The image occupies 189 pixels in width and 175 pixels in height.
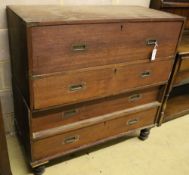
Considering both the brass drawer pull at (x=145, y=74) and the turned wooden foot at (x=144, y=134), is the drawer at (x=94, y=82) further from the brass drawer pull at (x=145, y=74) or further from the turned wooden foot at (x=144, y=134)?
the turned wooden foot at (x=144, y=134)

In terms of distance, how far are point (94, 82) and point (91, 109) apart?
205 millimetres

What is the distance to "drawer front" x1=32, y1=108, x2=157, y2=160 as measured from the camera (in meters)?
1.29

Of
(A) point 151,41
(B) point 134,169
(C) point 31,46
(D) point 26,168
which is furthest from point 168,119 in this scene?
(C) point 31,46

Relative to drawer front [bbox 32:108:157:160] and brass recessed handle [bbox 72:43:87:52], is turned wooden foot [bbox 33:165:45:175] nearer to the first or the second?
drawer front [bbox 32:108:157:160]

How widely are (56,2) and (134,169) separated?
1173mm

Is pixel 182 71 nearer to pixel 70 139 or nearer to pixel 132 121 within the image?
pixel 132 121

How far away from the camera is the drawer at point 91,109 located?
3.98 feet

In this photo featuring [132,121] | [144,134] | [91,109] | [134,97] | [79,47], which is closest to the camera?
[79,47]

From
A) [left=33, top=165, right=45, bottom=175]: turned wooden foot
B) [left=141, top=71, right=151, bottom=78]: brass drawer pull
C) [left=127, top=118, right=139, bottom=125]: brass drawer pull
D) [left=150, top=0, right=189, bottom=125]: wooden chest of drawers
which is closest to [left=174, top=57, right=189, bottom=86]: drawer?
[left=150, top=0, right=189, bottom=125]: wooden chest of drawers

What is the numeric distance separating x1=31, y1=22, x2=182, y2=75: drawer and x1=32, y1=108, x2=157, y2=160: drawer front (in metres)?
0.43

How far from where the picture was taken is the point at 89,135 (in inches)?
56.1

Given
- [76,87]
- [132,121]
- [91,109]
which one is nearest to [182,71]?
[132,121]

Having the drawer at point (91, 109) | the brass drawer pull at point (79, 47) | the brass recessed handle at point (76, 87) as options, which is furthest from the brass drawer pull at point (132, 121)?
the brass drawer pull at point (79, 47)

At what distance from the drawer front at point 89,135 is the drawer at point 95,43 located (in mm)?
432
